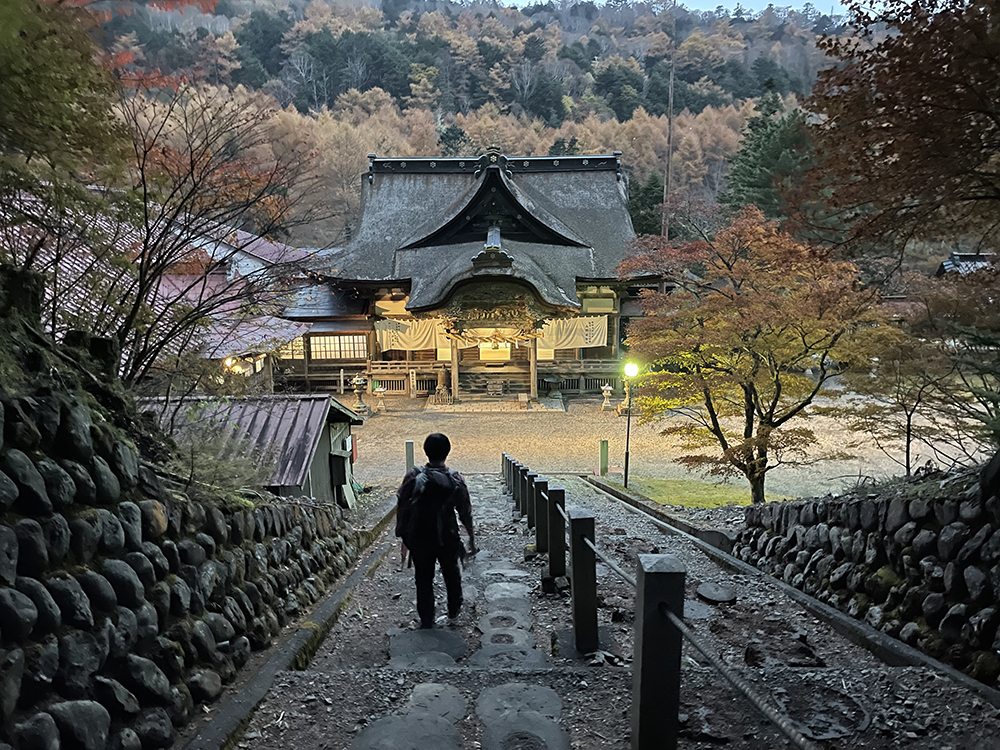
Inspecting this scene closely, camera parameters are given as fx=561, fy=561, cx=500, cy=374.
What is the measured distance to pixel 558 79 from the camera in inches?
2397

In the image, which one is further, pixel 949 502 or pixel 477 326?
pixel 477 326

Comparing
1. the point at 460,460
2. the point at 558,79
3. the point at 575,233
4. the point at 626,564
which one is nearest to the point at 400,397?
the point at 460,460

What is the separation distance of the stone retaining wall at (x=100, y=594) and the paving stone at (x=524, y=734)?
4.05 ft

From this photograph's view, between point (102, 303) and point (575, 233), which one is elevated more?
point (575, 233)

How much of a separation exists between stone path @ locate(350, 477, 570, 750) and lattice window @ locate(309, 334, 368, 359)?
17.9m

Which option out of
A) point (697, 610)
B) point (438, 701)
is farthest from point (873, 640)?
point (438, 701)

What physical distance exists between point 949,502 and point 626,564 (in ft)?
9.43

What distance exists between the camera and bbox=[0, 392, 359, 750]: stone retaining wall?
1697mm

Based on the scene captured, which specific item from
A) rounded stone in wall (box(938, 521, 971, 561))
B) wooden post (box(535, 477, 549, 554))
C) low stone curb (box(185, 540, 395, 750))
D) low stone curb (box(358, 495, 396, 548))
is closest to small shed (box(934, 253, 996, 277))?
rounded stone in wall (box(938, 521, 971, 561))

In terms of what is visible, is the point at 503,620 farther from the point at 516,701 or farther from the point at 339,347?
the point at 339,347

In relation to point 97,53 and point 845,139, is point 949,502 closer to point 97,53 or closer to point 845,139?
point 845,139

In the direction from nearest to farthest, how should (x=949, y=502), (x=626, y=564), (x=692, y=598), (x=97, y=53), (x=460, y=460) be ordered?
1. (x=949, y=502)
2. (x=97, y=53)
3. (x=692, y=598)
4. (x=626, y=564)
5. (x=460, y=460)

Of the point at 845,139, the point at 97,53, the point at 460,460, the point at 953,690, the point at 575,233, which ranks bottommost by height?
the point at 460,460

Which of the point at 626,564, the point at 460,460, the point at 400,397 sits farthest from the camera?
the point at 400,397
